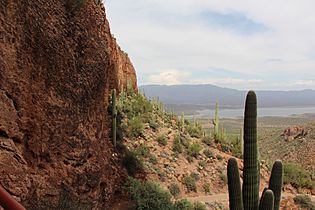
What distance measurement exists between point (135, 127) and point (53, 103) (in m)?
11.3

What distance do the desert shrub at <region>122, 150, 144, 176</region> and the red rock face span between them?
3.24 metres

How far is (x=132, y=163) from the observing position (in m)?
16.5

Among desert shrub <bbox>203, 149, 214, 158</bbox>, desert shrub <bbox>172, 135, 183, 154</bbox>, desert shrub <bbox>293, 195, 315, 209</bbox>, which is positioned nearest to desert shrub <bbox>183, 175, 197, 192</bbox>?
desert shrub <bbox>172, 135, 183, 154</bbox>

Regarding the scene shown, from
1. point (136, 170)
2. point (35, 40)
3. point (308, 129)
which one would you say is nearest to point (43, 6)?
point (35, 40)

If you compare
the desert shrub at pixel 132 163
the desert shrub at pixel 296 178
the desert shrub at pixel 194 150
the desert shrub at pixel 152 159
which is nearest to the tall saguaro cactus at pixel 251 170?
the desert shrub at pixel 132 163

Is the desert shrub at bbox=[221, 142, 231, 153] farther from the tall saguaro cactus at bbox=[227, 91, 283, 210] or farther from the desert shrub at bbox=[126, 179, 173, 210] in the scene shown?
the tall saguaro cactus at bbox=[227, 91, 283, 210]

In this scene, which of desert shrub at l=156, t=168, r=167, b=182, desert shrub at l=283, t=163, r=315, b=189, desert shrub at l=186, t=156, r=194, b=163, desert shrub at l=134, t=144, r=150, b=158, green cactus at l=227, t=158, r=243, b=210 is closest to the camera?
green cactus at l=227, t=158, r=243, b=210

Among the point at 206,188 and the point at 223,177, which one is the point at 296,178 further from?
the point at 206,188

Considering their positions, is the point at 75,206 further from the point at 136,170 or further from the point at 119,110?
the point at 119,110

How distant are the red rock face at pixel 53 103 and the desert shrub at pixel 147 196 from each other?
5.63ft

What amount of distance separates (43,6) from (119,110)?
12027 mm

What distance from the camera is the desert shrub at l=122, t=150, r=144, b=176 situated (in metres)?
16.1

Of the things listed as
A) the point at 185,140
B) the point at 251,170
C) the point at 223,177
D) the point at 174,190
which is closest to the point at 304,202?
the point at 223,177

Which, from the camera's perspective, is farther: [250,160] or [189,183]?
[189,183]
